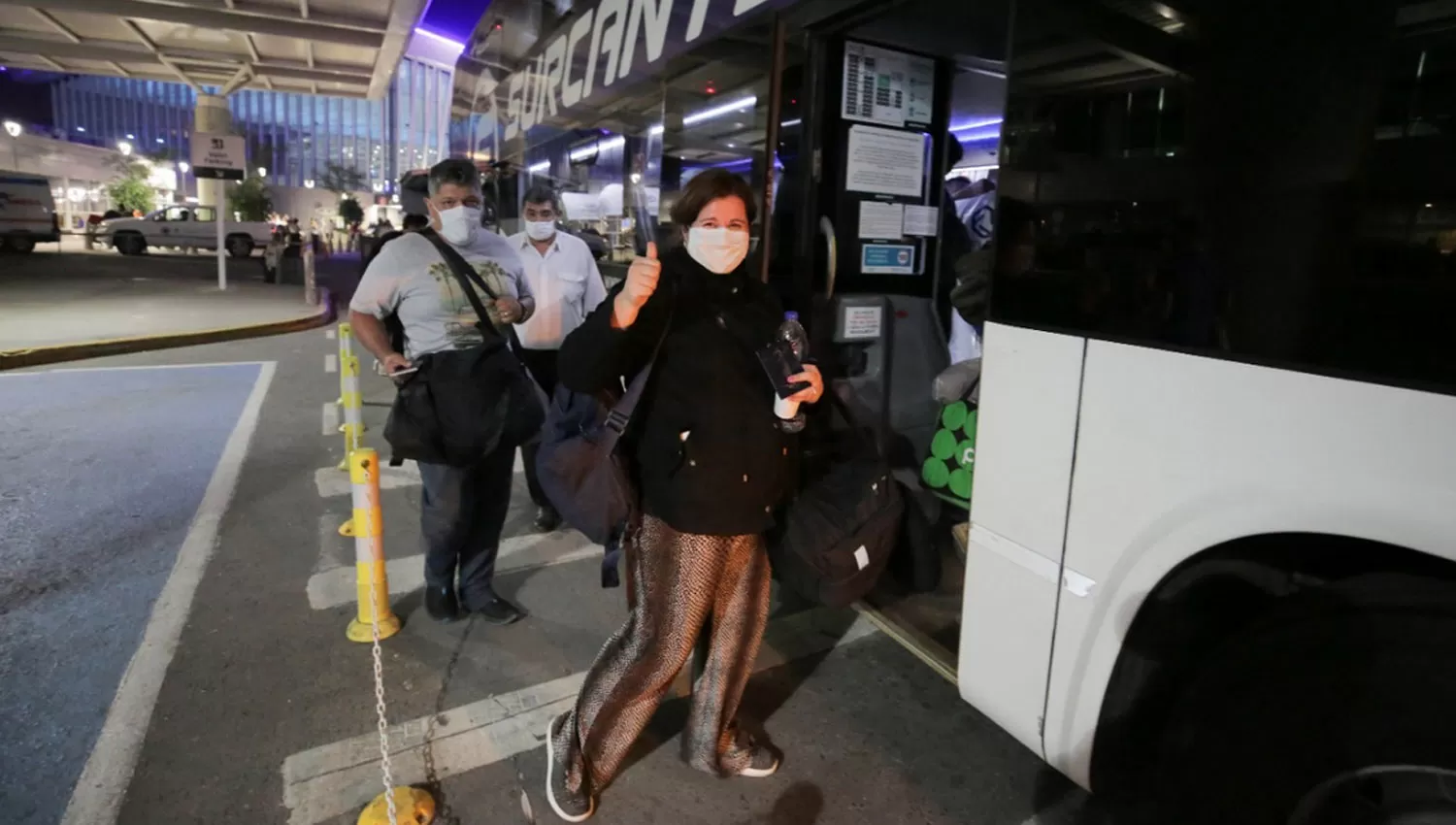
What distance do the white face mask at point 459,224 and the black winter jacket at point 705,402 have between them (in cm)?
157

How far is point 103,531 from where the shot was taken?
186 inches

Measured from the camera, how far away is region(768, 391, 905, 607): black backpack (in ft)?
8.87

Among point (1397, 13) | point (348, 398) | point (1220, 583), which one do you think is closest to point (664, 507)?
point (1220, 583)

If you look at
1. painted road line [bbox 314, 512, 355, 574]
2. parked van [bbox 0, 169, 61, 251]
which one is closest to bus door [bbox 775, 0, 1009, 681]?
painted road line [bbox 314, 512, 355, 574]

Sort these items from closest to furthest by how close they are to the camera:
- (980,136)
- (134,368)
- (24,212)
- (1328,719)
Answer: (1328,719), (980,136), (134,368), (24,212)

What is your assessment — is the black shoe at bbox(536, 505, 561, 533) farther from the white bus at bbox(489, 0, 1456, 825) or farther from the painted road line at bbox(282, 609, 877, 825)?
the white bus at bbox(489, 0, 1456, 825)

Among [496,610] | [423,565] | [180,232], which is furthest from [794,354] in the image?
[180,232]

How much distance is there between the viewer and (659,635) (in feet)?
7.98

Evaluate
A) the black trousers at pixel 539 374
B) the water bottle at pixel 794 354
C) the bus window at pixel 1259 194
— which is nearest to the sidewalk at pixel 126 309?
the black trousers at pixel 539 374

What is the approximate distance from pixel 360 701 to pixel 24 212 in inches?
1374

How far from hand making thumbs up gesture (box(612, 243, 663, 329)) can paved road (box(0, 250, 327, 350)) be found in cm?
1127

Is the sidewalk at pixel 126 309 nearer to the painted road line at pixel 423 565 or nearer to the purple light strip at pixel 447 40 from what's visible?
the purple light strip at pixel 447 40

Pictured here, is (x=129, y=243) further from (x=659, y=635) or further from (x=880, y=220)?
(x=659, y=635)

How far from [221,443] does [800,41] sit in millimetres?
5633
